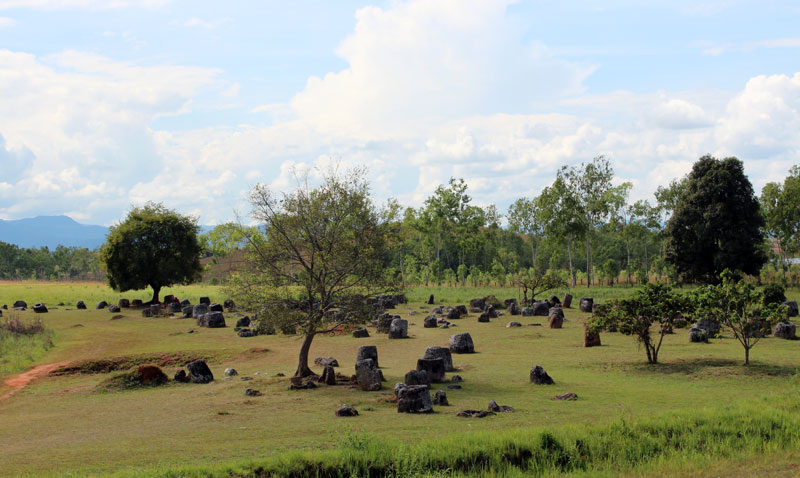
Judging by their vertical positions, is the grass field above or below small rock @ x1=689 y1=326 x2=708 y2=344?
below

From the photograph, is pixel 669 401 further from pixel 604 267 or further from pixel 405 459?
pixel 604 267

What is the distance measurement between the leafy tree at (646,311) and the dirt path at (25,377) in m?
21.8

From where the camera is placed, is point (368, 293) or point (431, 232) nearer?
point (368, 293)

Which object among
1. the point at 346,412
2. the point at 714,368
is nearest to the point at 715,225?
the point at 714,368

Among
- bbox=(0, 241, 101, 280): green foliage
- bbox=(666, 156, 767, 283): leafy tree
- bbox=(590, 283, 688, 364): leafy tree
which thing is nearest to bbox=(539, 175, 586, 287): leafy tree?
bbox=(666, 156, 767, 283): leafy tree

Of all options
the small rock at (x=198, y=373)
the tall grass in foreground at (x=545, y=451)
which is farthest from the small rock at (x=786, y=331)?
the small rock at (x=198, y=373)

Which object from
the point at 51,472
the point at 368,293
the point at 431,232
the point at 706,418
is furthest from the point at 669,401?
the point at 431,232

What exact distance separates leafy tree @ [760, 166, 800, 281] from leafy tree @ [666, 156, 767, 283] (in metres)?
12.2

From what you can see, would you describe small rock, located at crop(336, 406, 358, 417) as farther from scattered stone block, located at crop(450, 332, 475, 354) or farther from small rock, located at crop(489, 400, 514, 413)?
scattered stone block, located at crop(450, 332, 475, 354)

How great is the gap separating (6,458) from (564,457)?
A: 1101cm

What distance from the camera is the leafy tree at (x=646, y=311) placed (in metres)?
22.5

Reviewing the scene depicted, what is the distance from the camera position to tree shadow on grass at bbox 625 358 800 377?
20.2 meters

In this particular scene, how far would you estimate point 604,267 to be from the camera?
240ft

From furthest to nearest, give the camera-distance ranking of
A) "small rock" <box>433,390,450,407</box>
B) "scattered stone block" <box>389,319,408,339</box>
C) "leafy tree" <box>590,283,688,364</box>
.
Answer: "scattered stone block" <box>389,319,408,339</box>
"leafy tree" <box>590,283,688,364</box>
"small rock" <box>433,390,450,407</box>
